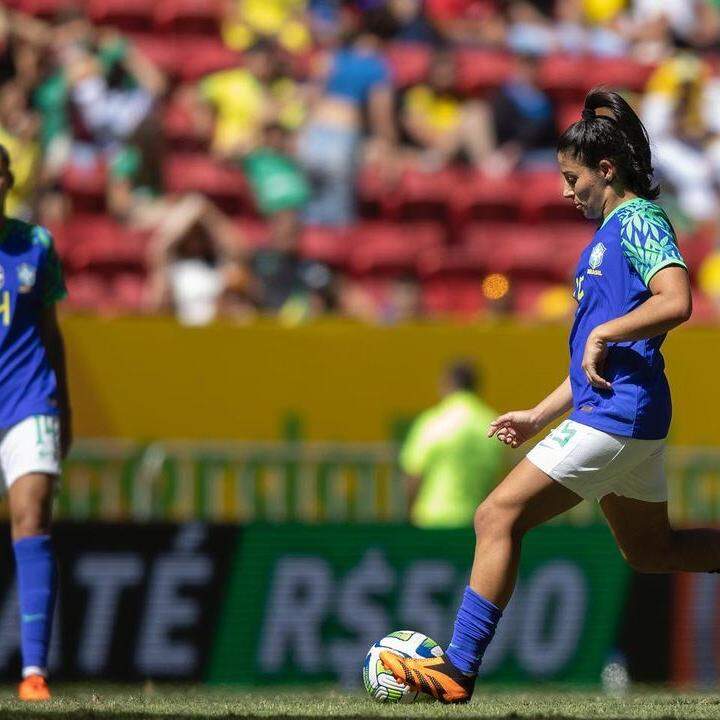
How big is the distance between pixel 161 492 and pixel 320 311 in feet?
8.98

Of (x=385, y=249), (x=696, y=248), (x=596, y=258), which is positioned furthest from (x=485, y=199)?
(x=596, y=258)

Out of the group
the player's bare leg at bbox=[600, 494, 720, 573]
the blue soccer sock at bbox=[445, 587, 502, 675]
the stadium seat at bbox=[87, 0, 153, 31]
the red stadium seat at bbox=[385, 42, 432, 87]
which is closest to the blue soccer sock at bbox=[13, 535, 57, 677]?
the blue soccer sock at bbox=[445, 587, 502, 675]

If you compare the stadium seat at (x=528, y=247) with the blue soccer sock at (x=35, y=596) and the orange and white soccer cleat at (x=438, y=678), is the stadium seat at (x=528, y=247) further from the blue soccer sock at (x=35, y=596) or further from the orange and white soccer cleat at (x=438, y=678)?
the orange and white soccer cleat at (x=438, y=678)

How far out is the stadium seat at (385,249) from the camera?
13.5 m

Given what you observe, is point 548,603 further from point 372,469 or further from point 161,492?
point 161,492

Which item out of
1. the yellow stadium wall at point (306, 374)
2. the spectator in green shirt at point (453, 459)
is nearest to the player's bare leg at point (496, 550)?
the spectator in green shirt at point (453, 459)

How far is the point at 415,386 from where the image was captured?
36.6 ft

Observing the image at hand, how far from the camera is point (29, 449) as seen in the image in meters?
6.60

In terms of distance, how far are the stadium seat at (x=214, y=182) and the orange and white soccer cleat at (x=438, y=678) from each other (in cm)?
844

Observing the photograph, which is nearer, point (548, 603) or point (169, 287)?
point (548, 603)

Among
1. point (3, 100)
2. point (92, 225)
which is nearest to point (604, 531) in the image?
point (92, 225)

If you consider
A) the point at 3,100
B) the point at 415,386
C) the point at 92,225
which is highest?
the point at 3,100

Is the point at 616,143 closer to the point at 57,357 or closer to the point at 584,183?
the point at 584,183

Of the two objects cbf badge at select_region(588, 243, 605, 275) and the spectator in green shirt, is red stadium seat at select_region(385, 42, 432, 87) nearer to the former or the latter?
the spectator in green shirt
